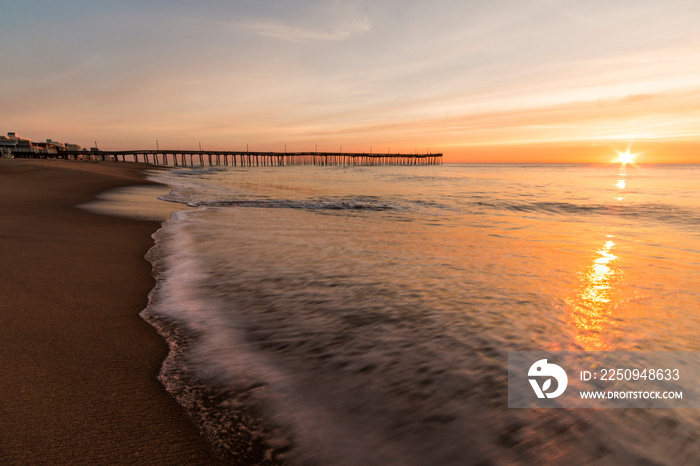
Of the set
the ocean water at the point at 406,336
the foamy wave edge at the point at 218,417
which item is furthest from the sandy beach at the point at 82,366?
the ocean water at the point at 406,336

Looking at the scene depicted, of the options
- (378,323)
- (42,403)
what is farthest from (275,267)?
(42,403)

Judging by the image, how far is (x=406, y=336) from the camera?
10.1 feet

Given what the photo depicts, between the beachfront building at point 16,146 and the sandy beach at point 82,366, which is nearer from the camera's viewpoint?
the sandy beach at point 82,366

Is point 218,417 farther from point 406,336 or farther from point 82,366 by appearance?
point 406,336

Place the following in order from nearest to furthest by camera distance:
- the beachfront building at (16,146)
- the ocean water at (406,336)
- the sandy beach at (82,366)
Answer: the sandy beach at (82,366)
the ocean water at (406,336)
the beachfront building at (16,146)

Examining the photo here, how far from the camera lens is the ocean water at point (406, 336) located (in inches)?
76.2

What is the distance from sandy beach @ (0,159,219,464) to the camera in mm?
1706

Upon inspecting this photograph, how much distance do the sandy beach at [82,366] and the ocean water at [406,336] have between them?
0.18 m

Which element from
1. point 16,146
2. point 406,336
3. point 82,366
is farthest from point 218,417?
point 16,146

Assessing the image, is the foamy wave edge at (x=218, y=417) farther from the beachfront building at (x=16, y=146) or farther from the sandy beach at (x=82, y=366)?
the beachfront building at (x=16, y=146)

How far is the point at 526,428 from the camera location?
2062 millimetres

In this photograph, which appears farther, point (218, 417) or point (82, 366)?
point (82, 366)

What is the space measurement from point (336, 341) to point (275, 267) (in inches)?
91.4

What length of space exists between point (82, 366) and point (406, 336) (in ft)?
8.00
